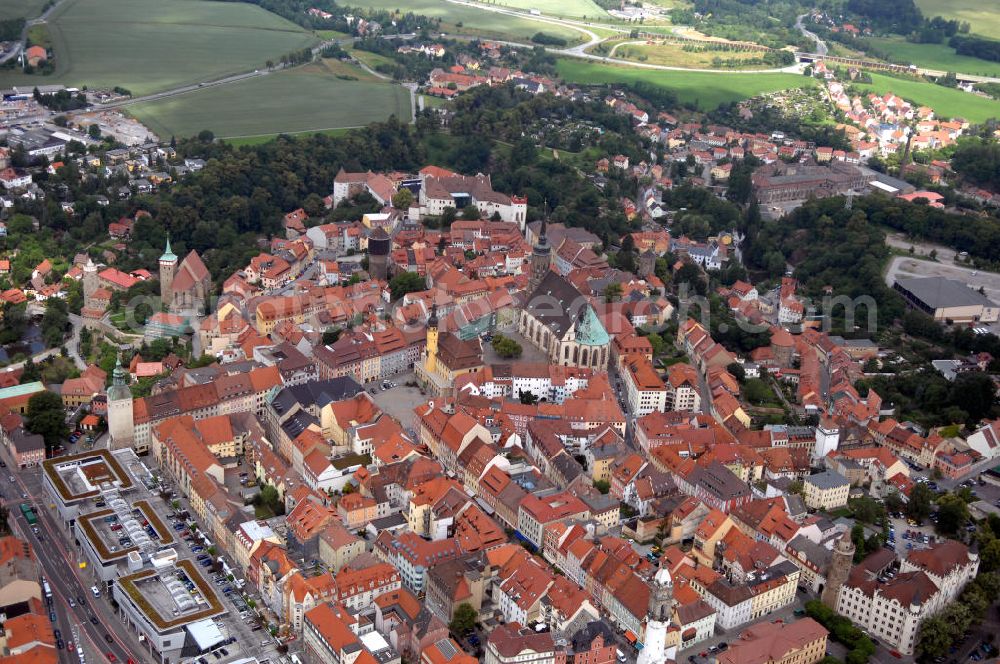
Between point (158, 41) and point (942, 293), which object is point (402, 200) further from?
point (158, 41)

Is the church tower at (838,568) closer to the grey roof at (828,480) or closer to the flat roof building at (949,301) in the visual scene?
the grey roof at (828,480)

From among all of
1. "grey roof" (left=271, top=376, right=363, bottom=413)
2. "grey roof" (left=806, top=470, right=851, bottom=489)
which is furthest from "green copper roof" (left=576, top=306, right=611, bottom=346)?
"grey roof" (left=806, top=470, right=851, bottom=489)

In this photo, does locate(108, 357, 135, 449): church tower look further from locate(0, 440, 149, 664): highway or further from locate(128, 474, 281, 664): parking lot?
locate(128, 474, 281, 664): parking lot

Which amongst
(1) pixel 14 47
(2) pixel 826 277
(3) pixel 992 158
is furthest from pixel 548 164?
(1) pixel 14 47

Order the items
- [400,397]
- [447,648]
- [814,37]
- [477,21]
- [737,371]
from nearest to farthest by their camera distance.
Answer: [447,648], [400,397], [737,371], [477,21], [814,37]

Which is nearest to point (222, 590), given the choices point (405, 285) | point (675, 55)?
point (405, 285)

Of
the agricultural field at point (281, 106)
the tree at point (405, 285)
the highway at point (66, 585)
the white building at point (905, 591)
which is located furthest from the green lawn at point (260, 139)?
the white building at point (905, 591)

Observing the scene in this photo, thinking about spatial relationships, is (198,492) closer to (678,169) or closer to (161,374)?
(161,374)
